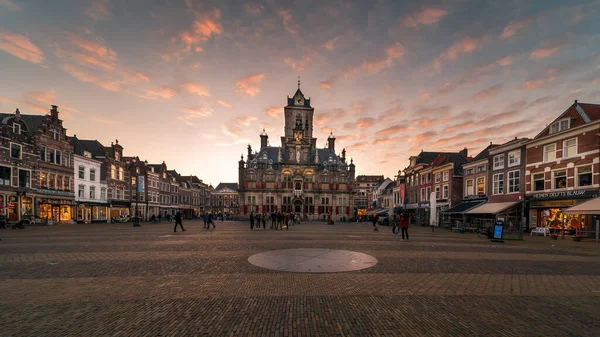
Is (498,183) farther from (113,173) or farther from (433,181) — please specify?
(113,173)

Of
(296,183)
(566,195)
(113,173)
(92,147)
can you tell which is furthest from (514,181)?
(92,147)

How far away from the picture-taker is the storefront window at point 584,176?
71.8 ft

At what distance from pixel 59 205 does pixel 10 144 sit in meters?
9.76

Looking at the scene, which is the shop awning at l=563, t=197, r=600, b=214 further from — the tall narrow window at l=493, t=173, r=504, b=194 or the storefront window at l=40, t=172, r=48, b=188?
the storefront window at l=40, t=172, r=48, b=188

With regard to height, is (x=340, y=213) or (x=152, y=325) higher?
(x=152, y=325)

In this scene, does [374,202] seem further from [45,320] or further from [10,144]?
[45,320]

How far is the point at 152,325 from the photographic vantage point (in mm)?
4984

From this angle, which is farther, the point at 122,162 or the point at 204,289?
the point at 122,162

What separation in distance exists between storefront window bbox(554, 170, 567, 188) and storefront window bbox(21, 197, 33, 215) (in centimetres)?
5422

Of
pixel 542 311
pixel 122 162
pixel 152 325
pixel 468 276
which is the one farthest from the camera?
pixel 122 162

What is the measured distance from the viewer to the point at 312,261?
10438mm

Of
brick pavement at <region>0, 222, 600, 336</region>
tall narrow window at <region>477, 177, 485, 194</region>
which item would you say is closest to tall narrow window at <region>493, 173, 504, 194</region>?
tall narrow window at <region>477, 177, 485, 194</region>

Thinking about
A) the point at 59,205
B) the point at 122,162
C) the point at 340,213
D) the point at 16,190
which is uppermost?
the point at 122,162

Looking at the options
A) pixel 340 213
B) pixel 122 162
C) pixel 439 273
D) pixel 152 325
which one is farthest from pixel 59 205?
pixel 340 213
